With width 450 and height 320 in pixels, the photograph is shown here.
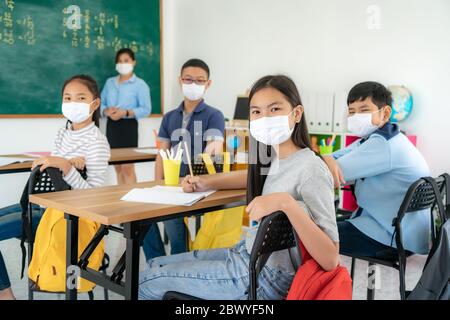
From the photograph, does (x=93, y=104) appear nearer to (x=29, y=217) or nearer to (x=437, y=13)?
(x=29, y=217)

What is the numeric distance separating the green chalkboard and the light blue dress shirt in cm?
22

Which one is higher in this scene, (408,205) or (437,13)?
(437,13)

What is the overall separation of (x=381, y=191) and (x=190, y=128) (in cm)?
119

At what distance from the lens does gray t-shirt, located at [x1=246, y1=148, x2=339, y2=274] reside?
127 centimetres

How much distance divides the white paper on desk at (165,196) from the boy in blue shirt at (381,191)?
573 mm

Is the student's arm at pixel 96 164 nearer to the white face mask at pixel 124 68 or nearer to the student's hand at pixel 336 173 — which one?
the student's hand at pixel 336 173

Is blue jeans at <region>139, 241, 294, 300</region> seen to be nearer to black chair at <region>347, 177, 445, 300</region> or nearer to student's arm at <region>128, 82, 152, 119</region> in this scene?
black chair at <region>347, 177, 445, 300</region>

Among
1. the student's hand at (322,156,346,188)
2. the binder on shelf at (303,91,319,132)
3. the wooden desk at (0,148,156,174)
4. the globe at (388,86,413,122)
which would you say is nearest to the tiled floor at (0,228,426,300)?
the wooden desk at (0,148,156,174)

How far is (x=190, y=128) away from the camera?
2.74 m

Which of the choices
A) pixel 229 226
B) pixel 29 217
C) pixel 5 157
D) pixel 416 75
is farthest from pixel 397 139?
pixel 5 157

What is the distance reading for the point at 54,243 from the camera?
1771 mm

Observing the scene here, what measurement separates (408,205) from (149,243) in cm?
142

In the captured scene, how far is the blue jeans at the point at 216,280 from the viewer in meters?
1.34

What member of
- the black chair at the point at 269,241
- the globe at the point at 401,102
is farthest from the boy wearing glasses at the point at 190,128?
the globe at the point at 401,102
